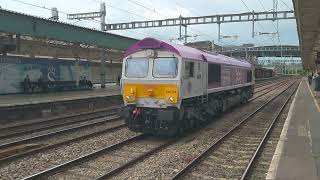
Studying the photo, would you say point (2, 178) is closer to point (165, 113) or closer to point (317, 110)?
point (165, 113)

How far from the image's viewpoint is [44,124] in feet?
59.2

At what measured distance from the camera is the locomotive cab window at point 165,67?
542 inches

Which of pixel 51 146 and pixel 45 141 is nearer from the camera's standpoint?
pixel 51 146

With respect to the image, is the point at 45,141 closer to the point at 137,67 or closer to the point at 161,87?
the point at 137,67

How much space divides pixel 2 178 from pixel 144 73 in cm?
628

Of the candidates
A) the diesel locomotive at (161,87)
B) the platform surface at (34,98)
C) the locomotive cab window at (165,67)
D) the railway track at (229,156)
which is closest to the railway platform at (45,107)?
the platform surface at (34,98)

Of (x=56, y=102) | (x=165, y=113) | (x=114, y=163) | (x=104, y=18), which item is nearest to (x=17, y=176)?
(x=114, y=163)

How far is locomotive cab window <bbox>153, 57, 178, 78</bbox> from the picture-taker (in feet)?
45.2

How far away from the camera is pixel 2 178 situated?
905 cm

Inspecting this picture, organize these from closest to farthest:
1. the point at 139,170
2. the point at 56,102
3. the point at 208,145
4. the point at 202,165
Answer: the point at 139,170, the point at 202,165, the point at 208,145, the point at 56,102

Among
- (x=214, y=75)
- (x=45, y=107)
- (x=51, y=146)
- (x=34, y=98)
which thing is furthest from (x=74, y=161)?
(x=34, y=98)

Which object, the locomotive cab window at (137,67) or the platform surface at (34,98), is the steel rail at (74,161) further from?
the platform surface at (34,98)

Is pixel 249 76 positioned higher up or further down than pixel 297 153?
higher up

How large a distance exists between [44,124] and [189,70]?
699 centimetres
